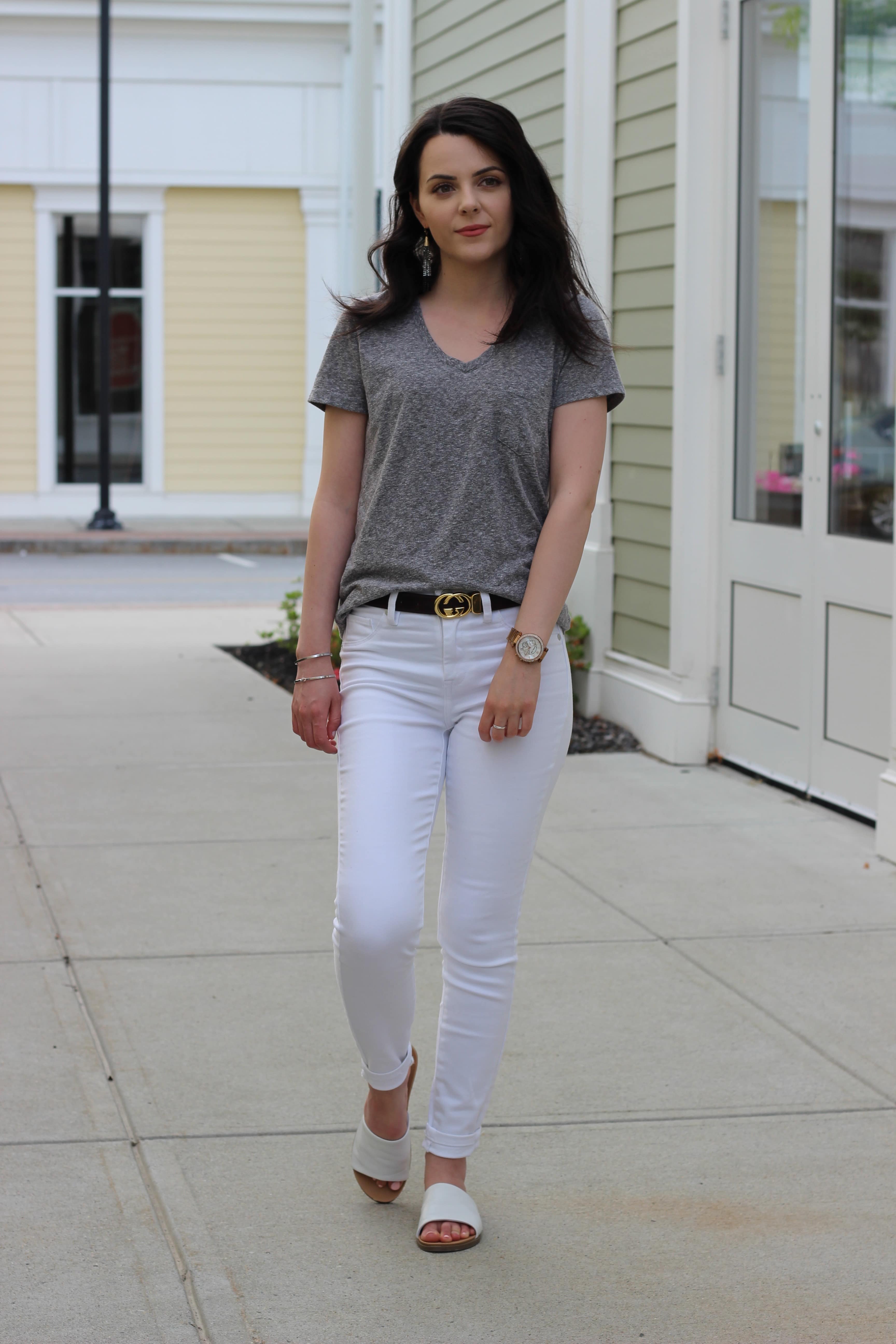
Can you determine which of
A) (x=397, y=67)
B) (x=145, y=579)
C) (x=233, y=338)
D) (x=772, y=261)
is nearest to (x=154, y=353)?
(x=233, y=338)

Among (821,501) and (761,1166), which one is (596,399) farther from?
(821,501)

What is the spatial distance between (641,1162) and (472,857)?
0.87 metres

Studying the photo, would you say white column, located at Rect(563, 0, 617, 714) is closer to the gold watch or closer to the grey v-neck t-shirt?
the grey v-neck t-shirt

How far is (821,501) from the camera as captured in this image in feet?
20.2

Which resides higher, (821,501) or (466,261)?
(466,261)

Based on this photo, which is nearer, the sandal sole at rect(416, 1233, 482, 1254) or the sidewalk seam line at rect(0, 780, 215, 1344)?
the sidewalk seam line at rect(0, 780, 215, 1344)

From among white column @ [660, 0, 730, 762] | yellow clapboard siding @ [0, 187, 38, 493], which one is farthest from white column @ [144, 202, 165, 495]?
white column @ [660, 0, 730, 762]

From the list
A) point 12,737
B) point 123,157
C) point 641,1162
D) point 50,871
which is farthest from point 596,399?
point 123,157

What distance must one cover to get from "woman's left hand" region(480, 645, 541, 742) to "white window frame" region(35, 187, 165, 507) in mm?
17905

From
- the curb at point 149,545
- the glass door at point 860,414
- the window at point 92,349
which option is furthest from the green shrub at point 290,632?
the window at point 92,349

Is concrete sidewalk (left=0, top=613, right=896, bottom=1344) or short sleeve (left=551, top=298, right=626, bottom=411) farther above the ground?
short sleeve (left=551, top=298, right=626, bottom=411)

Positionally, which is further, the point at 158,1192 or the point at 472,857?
the point at 158,1192

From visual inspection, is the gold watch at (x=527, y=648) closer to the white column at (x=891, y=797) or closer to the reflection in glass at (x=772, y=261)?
the white column at (x=891, y=797)

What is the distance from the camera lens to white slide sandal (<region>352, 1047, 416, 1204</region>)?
311 cm
